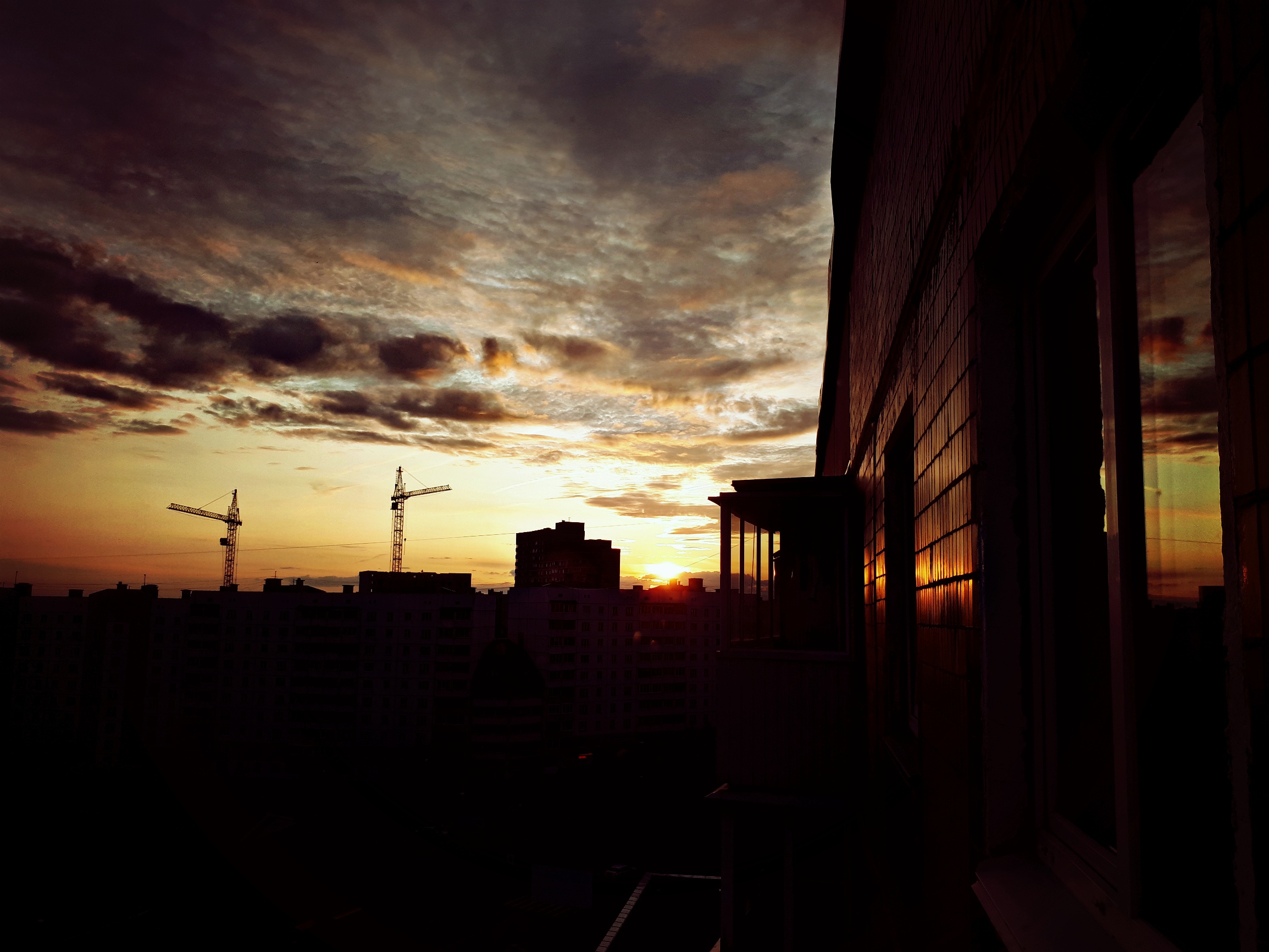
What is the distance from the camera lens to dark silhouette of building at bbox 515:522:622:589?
116m

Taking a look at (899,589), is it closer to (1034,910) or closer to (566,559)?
(1034,910)

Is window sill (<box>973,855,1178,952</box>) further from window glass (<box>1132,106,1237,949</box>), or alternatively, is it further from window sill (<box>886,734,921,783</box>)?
window sill (<box>886,734,921,783</box>)

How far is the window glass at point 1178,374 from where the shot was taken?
1.08 meters

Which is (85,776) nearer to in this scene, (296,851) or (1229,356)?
(296,851)

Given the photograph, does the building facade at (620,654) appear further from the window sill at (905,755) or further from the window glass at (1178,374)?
the window glass at (1178,374)

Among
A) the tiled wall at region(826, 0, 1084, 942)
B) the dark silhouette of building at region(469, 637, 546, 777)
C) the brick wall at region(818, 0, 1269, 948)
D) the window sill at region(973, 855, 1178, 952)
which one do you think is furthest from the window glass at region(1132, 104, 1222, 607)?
the dark silhouette of building at region(469, 637, 546, 777)

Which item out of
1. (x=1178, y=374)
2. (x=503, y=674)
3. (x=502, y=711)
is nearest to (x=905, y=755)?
(x=1178, y=374)

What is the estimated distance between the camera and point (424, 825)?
53688 millimetres

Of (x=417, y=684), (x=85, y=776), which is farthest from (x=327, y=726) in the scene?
(x=85, y=776)

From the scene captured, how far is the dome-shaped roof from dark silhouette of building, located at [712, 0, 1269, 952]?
71.0 metres

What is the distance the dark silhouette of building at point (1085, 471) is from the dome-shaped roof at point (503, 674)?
233 feet

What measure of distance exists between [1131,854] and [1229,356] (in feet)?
2.72

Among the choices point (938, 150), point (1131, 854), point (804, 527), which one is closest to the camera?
point (1131, 854)

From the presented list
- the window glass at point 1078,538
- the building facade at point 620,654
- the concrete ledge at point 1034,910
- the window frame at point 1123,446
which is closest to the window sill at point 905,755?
the concrete ledge at point 1034,910
